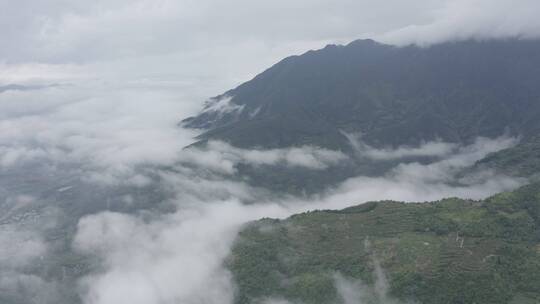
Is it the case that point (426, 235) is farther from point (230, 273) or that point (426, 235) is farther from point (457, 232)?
point (230, 273)

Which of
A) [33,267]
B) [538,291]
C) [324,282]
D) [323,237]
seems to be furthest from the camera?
[33,267]

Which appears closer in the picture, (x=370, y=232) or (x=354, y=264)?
(x=354, y=264)

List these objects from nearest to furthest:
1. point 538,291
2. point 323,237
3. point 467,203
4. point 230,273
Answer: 1. point 538,291
2. point 230,273
3. point 323,237
4. point 467,203

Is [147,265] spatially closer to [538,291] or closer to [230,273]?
[230,273]

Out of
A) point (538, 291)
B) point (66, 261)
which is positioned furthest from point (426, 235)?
point (66, 261)

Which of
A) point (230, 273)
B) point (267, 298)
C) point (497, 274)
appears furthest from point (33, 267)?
point (497, 274)

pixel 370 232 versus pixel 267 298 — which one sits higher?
pixel 370 232
